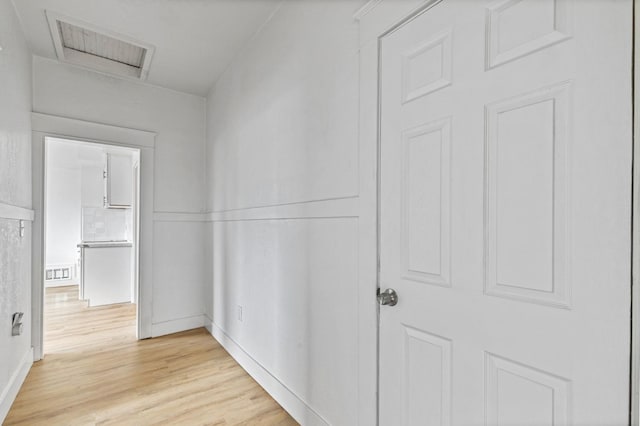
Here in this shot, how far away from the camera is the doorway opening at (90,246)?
10.9 feet

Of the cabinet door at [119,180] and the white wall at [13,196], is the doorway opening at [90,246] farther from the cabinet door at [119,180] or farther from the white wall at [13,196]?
the white wall at [13,196]

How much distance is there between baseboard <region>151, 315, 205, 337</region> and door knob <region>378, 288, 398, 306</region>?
111 inches

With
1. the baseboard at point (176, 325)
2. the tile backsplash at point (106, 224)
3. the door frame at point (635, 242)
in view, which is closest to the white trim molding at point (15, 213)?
the baseboard at point (176, 325)

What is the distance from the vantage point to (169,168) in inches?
131

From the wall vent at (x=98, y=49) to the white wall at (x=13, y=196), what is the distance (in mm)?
236

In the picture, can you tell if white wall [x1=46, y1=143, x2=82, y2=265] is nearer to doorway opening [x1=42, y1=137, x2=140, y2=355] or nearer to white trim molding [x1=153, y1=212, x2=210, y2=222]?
doorway opening [x1=42, y1=137, x2=140, y2=355]

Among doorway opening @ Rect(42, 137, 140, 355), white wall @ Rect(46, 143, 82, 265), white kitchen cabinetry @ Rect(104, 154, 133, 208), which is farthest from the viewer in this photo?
white wall @ Rect(46, 143, 82, 265)

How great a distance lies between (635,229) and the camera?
2.29ft

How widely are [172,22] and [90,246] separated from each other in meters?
3.58

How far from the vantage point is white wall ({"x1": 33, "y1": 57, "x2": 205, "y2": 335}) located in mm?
2977

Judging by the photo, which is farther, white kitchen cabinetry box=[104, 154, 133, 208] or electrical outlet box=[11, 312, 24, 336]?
white kitchen cabinetry box=[104, 154, 133, 208]

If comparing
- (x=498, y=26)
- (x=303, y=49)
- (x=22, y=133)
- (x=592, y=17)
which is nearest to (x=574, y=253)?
(x=592, y=17)

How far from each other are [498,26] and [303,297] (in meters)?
1.51

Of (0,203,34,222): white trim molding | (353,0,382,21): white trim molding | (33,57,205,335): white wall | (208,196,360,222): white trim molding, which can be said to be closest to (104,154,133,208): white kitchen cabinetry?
(33,57,205,335): white wall
